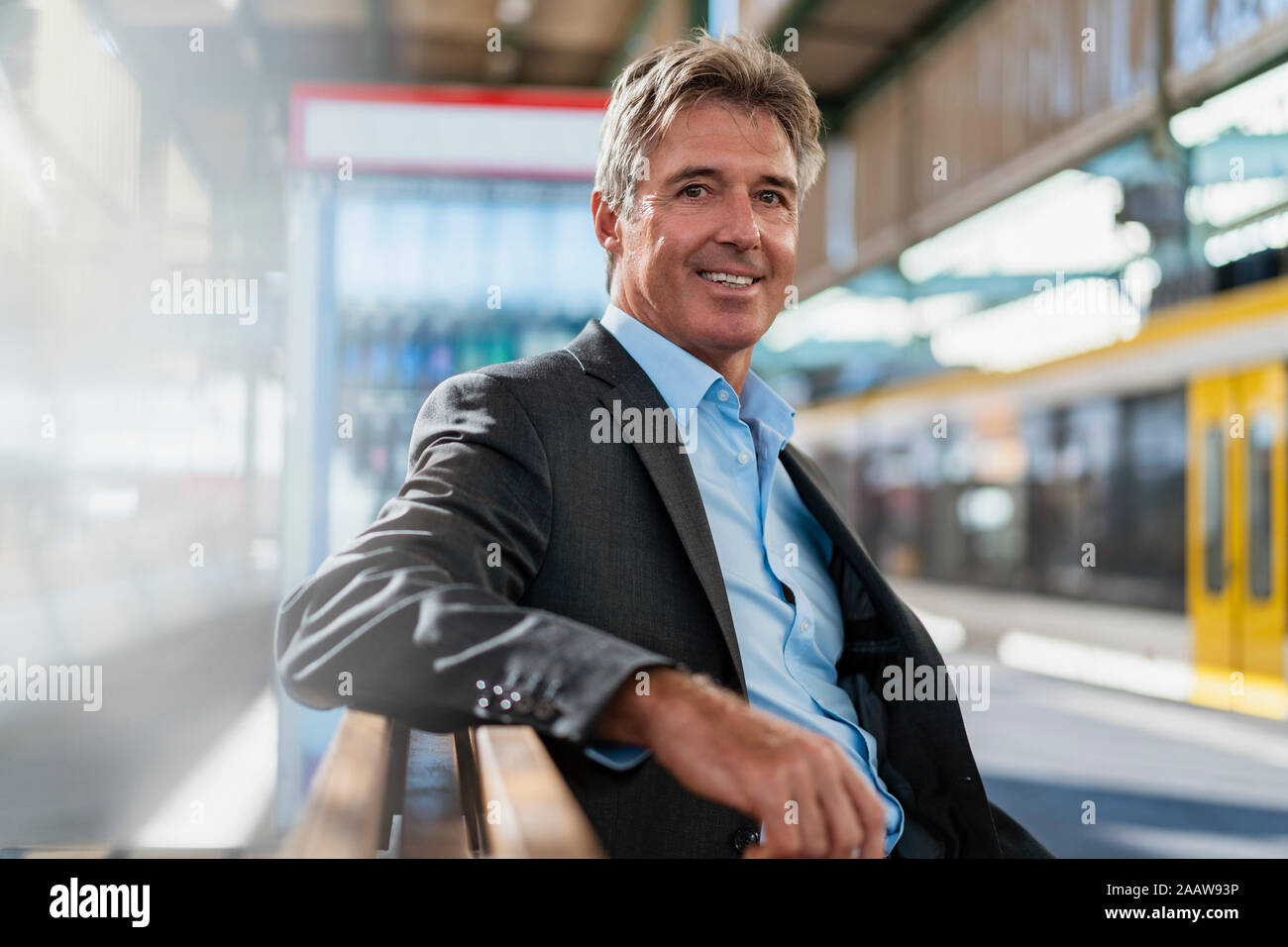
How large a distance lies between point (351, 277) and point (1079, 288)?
20.3 ft

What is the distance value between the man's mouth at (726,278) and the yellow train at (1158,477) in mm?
5630

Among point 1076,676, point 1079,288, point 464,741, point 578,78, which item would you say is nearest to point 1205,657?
point 1076,676

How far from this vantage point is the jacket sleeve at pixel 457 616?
0.70m

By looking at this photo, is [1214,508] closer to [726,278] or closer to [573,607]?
[726,278]

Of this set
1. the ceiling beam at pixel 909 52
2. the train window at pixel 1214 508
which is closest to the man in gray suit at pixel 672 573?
the train window at pixel 1214 508

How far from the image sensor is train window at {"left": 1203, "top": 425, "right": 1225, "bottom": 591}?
20.9 feet

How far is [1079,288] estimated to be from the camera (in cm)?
751

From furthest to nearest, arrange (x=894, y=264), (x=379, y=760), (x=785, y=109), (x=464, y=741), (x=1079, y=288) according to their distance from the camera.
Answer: (x=894, y=264), (x=1079, y=288), (x=785, y=109), (x=464, y=741), (x=379, y=760)

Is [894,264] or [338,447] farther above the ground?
[894,264]

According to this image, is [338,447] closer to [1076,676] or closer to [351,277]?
[351,277]

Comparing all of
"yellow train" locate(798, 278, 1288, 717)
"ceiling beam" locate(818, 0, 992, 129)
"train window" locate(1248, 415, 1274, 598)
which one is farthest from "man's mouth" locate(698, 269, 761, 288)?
"ceiling beam" locate(818, 0, 992, 129)

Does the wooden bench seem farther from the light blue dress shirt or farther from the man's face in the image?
the man's face

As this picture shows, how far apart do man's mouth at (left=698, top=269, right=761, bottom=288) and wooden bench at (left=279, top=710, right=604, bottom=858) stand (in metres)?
0.55

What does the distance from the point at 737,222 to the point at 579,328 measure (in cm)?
155
